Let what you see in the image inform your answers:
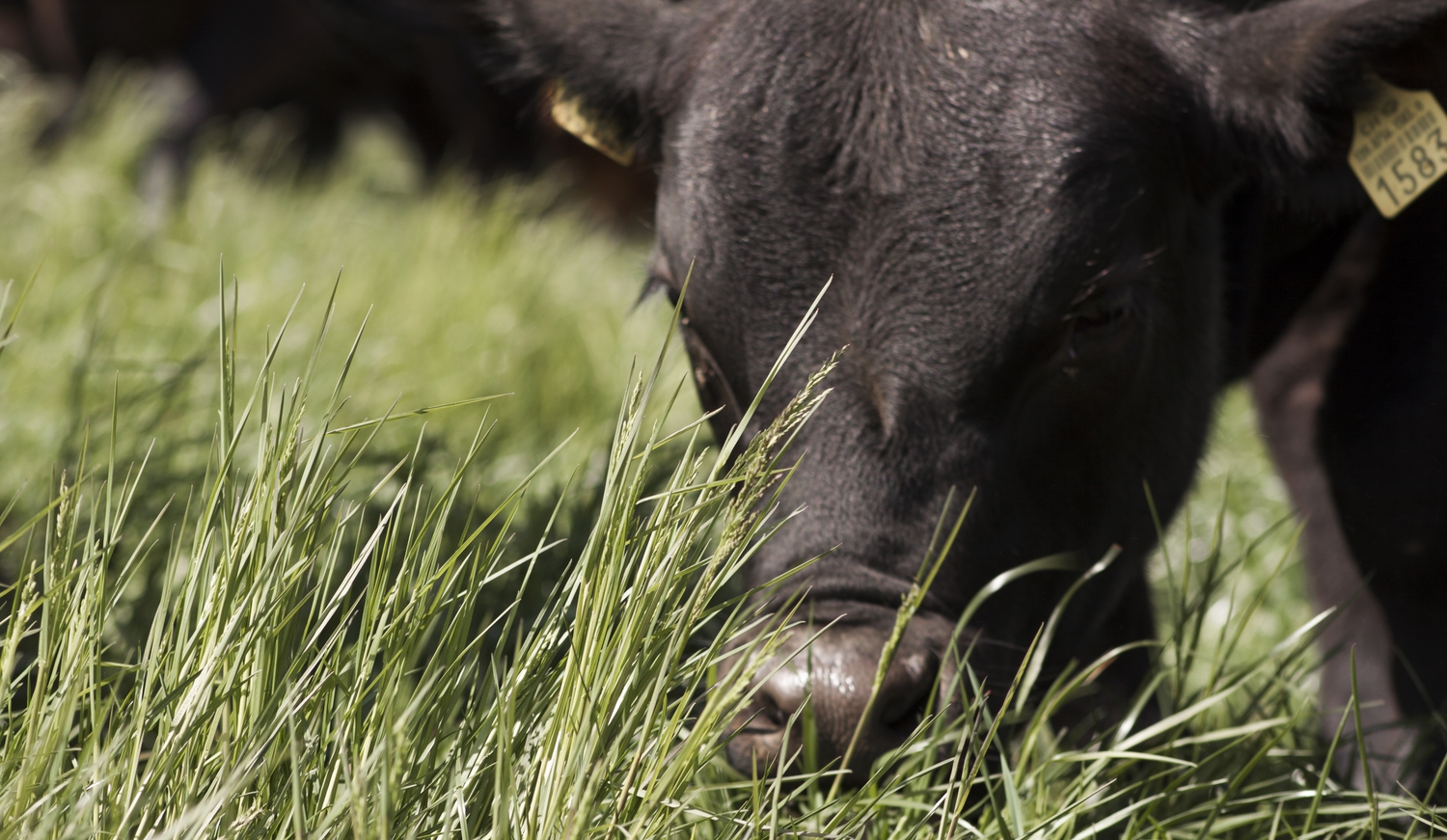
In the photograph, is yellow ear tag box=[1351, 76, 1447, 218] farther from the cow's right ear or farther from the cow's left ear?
the cow's right ear

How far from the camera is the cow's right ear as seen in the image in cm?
272

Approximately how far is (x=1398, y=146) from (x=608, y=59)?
5.09 ft

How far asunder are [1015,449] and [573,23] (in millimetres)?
1376

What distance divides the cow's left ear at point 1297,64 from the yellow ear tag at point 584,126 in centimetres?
118

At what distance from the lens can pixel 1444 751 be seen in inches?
104

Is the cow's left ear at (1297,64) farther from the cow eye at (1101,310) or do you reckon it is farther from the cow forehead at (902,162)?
the cow eye at (1101,310)

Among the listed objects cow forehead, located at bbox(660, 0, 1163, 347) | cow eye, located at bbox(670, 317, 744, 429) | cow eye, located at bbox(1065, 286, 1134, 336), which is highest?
cow forehead, located at bbox(660, 0, 1163, 347)

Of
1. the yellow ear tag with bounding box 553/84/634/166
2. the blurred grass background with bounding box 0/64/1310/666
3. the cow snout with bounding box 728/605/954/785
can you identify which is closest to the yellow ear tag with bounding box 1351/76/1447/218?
the blurred grass background with bounding box 0/64/1310/666

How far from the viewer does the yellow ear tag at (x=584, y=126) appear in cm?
290

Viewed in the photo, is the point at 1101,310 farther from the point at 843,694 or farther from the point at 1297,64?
the point at 843,694

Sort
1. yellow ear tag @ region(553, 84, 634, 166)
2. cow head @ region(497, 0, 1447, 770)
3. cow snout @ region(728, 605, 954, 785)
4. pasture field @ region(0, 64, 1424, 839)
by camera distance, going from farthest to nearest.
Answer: yellow ear tag @ region(553, 84, 634, 166)
cow head @ region(497, 0, 1447, 770)
cow snout @ region(728, 605, 954, 785)
pasture field @ region(0, 64, 1424, 839)

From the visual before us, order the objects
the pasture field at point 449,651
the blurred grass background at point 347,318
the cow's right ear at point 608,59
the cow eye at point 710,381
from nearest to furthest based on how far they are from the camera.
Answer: the pasture field at point 449,651, the cow eye at point 710,381, the cow's right ear at point 608,59, the blurred grass background at point 347,318

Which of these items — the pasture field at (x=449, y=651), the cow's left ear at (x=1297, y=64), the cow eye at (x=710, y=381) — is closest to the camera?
the pasture field at (x=449, y=651)

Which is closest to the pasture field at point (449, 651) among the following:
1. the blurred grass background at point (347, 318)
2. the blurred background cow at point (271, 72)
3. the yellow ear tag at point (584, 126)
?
the blurred grass background at point (347, 318)
